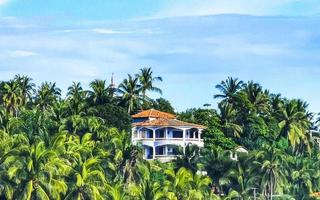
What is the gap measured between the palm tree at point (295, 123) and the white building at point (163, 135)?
11.0 meters

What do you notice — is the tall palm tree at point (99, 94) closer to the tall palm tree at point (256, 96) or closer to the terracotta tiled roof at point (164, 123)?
the terracotta tiled roof at point (164, 123)

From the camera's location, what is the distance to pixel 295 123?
385 feet

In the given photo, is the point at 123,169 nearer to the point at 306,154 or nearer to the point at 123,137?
the point at 123,137

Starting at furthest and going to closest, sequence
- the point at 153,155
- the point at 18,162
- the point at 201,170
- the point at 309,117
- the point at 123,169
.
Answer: the point at 309,117, the point at 153,155, the point at 201,170, the point at 123,169, the point at 18,162

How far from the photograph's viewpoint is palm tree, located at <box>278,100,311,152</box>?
116875 mm

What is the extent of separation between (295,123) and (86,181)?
157ft

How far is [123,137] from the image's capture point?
96.6 m

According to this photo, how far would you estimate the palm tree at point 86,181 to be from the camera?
7469cm

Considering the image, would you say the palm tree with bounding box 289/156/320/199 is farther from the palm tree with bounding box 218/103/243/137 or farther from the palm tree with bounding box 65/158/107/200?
the palm tree with bounding box 65/158/107/200

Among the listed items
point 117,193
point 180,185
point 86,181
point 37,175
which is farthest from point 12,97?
point 117,193

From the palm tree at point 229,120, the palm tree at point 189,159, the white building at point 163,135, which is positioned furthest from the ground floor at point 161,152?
the palm tree at point 189,159

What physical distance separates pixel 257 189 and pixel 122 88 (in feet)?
95.7

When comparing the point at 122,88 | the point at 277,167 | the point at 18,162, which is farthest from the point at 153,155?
the point at 18,162

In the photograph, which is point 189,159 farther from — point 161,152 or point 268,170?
point 161,152
